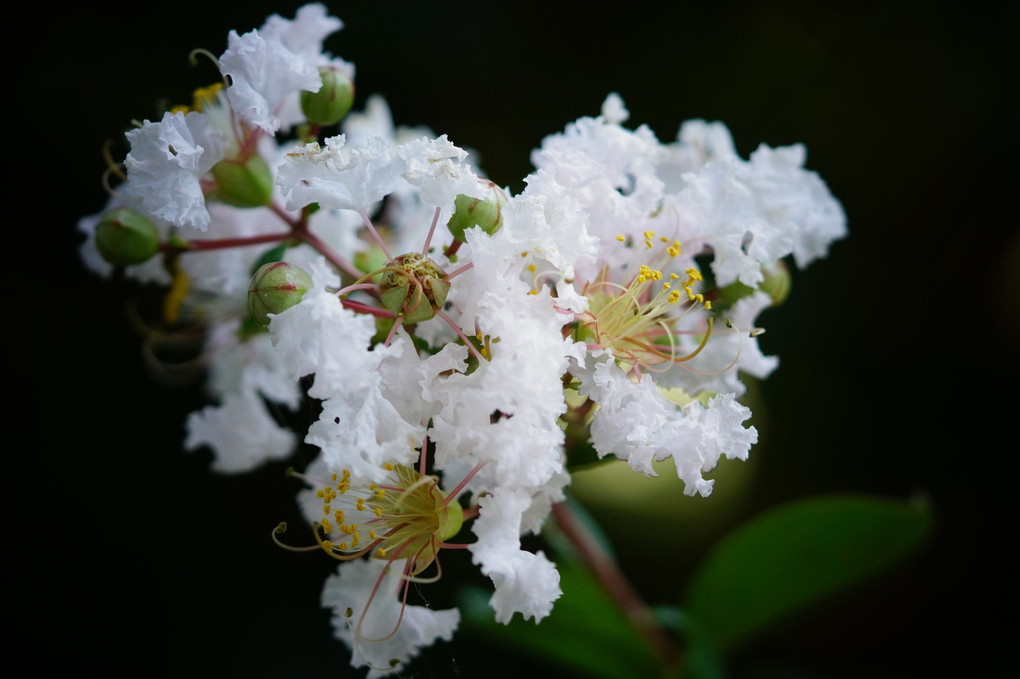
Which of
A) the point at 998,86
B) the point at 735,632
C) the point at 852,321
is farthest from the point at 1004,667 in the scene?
the point at 998,86

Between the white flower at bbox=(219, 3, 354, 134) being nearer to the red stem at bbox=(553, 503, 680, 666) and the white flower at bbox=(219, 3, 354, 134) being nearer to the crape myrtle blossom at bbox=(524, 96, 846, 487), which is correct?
the crape myrtle blossom at bbox=(524, 96, 846, 487)

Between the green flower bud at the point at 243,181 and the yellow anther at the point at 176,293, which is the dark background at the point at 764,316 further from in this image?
the green flower bud at the point at 243,181

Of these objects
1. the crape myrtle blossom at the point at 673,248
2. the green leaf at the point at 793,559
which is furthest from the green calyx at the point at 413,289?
the green leaf at the point at 793,559

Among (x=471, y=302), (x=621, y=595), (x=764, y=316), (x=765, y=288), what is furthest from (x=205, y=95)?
(x=764, y=316)

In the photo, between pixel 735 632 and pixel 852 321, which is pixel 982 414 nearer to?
pixel 852 321

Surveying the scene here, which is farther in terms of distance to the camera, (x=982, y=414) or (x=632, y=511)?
(x=632, y=511)

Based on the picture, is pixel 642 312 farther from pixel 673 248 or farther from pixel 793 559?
pixel 793 559

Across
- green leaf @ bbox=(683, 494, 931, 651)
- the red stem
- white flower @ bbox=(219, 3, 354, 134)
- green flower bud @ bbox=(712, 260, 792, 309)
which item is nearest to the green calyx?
white flower @ bbox=(219, 3, 354, 134)
